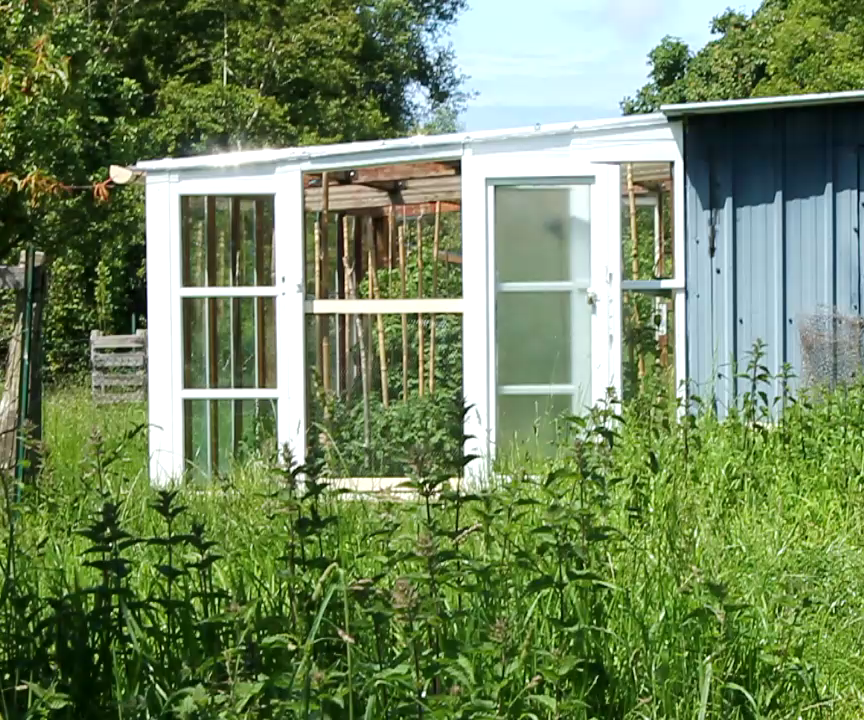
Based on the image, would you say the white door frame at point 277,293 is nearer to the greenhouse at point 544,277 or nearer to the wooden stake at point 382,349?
the greenhouse at point 544,277

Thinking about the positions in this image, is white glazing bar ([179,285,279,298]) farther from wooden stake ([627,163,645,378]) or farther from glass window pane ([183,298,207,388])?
wooden stake ([627,163,645,378])

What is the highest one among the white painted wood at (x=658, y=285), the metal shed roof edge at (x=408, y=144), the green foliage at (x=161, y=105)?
the green foliage at (x=161, y=105)

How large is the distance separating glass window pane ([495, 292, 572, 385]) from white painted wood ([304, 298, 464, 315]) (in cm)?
Result: 31

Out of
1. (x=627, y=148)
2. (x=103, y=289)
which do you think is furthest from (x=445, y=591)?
(x=103, y=289)

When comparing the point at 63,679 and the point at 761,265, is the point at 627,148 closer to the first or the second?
the point at 761,265

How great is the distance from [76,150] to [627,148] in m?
13.8

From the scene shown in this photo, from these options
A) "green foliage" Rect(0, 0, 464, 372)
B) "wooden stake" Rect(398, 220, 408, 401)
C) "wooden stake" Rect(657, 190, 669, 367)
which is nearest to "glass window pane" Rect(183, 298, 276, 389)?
"wooden stake" Rect(398, 220, 408, 401)

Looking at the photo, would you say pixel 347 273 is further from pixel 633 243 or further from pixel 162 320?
pixel 633 243

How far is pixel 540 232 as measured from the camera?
8.96 meters

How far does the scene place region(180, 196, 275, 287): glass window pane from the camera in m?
9.45

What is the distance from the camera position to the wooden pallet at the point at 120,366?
18066mm

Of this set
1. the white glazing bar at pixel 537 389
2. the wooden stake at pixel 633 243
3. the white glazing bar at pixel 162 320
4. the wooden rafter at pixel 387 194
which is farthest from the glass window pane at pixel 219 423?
the wooden stake at pixel 633 243

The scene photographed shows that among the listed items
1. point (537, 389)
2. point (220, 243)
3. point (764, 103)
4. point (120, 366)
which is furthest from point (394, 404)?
point (120, 366)

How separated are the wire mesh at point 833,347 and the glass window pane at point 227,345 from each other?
3380 mm
